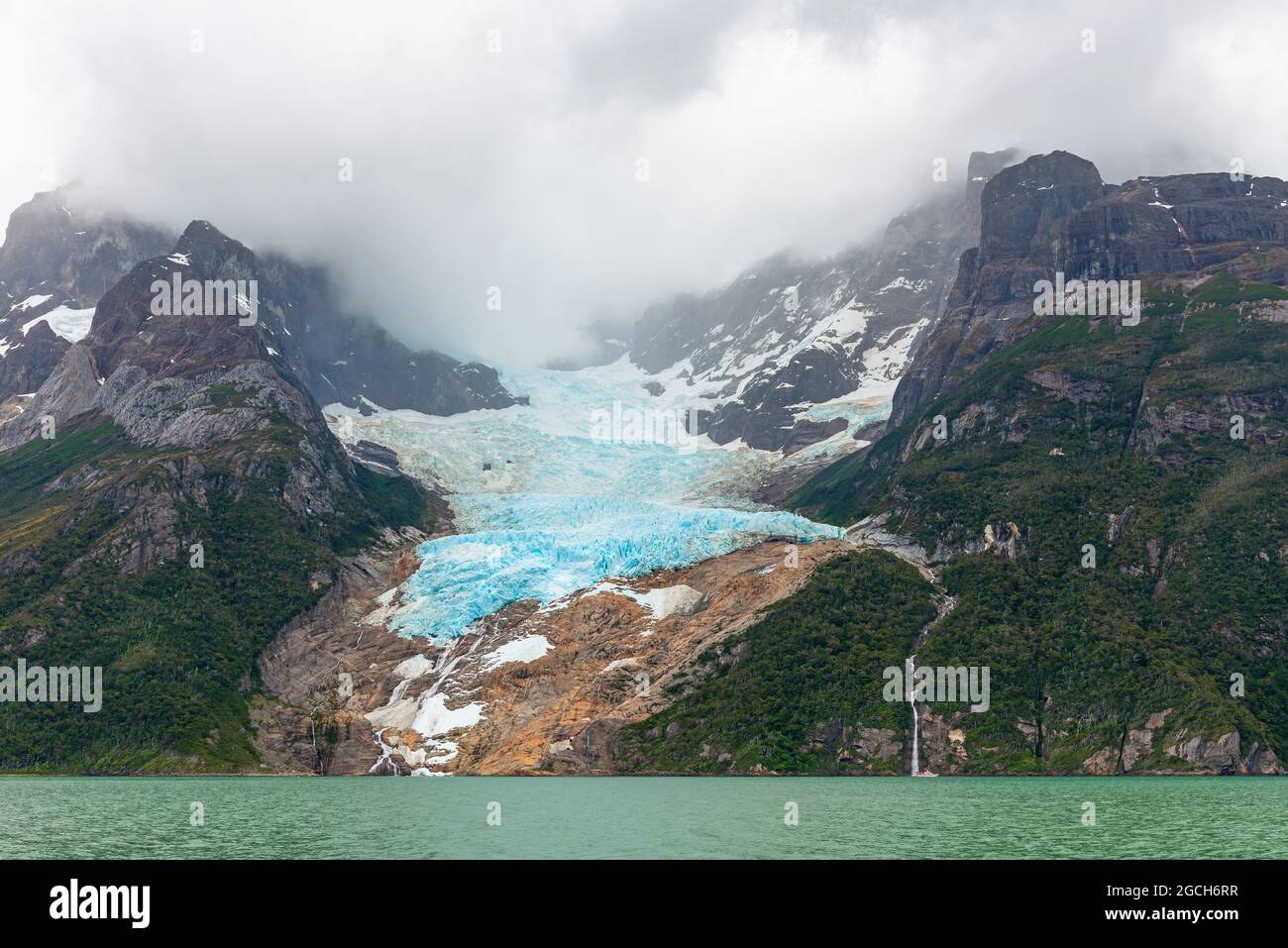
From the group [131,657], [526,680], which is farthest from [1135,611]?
[131,657]

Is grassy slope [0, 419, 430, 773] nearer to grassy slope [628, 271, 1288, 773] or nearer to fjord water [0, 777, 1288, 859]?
fjord water [0, 777, 1288, 859]

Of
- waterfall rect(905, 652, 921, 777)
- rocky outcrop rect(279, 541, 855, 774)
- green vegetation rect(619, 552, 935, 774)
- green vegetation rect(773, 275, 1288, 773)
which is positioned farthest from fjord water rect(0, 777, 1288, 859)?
rocky outcrop rect(279, 541, 855, 774)

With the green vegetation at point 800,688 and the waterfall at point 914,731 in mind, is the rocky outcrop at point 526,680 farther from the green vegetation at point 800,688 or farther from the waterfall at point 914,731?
the green vegetation at point 800,688

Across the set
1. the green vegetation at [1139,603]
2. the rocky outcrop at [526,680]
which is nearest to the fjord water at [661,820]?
the green vegetation at [1139,603]

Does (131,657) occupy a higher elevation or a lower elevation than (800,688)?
higher

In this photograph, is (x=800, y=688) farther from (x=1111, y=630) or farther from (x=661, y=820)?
(x=661, y=820)

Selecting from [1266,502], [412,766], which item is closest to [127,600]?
[412,766]

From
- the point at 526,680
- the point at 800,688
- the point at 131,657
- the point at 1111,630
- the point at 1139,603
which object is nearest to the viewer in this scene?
the point at 1111,630
